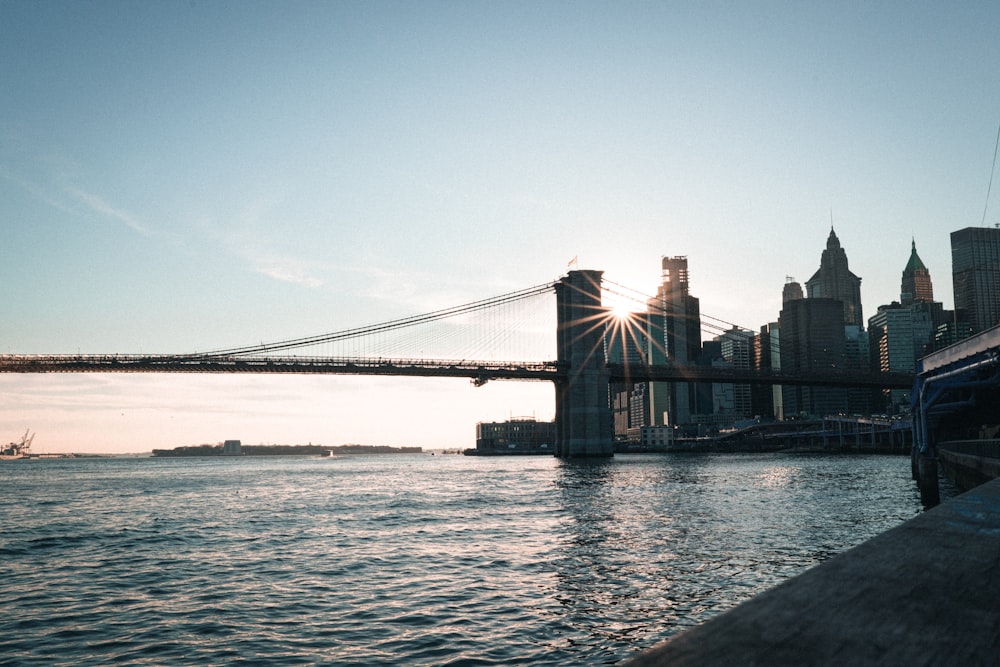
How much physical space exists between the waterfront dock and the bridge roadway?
91.3 meters

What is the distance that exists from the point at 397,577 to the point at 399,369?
80.1m

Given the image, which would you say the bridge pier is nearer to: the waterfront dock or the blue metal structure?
the blue metal structure

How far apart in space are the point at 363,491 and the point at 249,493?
24.9ft

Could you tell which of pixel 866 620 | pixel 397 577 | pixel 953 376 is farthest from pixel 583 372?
pixel 866 620

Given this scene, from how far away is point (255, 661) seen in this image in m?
10.2

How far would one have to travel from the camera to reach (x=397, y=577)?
54.2 feet

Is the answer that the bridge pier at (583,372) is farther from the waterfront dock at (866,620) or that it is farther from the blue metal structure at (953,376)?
the waterfront dock at (866,620)

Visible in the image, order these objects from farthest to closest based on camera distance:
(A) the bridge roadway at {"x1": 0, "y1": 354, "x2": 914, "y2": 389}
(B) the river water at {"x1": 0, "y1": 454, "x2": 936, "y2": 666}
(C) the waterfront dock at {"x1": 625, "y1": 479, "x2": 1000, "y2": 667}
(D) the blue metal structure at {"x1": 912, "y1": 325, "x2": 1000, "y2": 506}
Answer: (A) the bridge roadway at {"x1": 0, "y1": 354, "x2": 914, "y2": 389} < (D) the blue metal structure at {"x1": 912, "y1": 325, "x2": 1000, "y2": 506} < (B) the river water at {"x1": 0, "y1": 454, "x2": 936, "y2": 666} < (C) the waterfront dock at {"x1": 625, "y1": 479, "x2": 1000, "y2": 667}

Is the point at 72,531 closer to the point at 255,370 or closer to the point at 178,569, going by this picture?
the point at 178,569

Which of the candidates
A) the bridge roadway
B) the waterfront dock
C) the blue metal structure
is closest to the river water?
the blue metal structure

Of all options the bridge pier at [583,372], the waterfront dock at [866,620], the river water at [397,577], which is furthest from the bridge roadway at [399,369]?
the waterfront dock at [866,620]

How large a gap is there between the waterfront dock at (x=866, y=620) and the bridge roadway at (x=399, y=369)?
3595 inches

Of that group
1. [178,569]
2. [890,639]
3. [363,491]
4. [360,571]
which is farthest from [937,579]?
[363,491]

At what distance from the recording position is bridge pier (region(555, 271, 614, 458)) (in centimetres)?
10131
